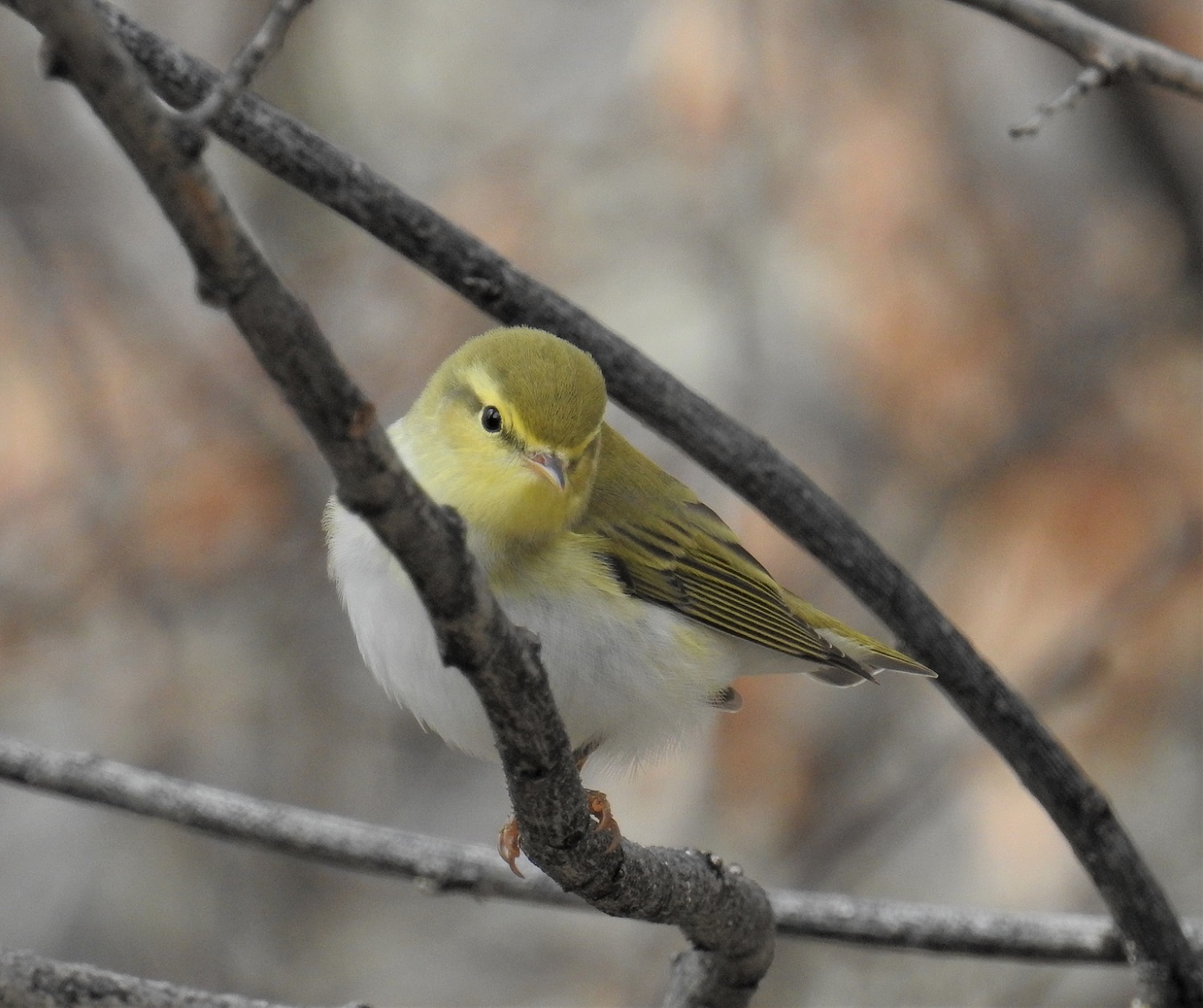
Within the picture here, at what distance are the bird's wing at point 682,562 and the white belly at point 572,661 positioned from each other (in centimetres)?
6

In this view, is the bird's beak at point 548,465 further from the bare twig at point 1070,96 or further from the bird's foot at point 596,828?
the bare twig at point 1070,96

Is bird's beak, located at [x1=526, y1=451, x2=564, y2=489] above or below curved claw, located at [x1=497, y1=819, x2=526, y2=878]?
above

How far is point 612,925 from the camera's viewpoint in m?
5.26

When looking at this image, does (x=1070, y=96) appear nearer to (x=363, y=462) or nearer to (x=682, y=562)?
(x=682, y=562)

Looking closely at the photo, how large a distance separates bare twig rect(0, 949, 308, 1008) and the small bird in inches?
27.2

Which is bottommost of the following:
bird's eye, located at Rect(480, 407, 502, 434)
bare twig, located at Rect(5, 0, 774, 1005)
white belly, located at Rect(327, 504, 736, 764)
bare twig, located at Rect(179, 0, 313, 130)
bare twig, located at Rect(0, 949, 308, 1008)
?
bare twig, located at Rect(0, 949, 308, 1008)

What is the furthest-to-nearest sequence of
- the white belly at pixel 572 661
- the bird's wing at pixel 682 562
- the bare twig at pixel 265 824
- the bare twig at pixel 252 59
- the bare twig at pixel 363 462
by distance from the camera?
the bird's wing at pixel 682 562 → the bare twig at pixel 265 824 → the white belly at pixel 572 661 → the bare twig at pixel 252 59 → the bare twig at pixel 363 462

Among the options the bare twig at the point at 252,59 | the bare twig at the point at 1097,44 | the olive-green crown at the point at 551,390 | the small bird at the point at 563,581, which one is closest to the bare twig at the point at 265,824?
the small bird at the point at 563,581

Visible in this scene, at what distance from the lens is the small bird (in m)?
2.55

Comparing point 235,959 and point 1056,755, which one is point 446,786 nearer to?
point 235,959

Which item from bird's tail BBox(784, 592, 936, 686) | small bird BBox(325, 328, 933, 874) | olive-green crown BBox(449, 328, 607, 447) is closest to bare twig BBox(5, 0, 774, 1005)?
small bird BBox(325, 328, 933, 874)

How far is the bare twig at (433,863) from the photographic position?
8.66 feet

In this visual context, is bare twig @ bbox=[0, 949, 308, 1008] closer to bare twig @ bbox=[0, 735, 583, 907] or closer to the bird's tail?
bare twig @ bbox=[0, 735, 583, 907]

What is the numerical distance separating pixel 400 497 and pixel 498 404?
1356 mm
